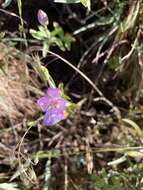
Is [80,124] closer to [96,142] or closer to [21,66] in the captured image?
[96,142]

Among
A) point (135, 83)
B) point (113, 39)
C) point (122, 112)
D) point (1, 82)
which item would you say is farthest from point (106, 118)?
point (1, 82)

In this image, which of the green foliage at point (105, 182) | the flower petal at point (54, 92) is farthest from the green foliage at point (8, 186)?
the flower petal at point (54, 92)

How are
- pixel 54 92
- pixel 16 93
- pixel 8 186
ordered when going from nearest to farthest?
1. pixel 54 92
2. pixel 8 186
3. pixel 16 93

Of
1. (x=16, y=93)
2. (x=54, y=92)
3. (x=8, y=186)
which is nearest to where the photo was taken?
(x=54, y=92)

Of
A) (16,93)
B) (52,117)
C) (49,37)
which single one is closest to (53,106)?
(52,117)

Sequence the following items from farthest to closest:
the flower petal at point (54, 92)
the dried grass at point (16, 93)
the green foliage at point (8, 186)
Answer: the dried grass at point (16, 93) → the green foliage at point (8, 186) → the flower petal at point (54, 92)

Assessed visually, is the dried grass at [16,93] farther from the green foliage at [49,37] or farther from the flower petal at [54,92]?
the flower petal at [54,92]

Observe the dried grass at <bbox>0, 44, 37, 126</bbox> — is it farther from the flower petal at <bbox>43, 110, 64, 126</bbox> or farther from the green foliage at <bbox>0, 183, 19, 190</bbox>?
the flower petal at <bbox>43, 110, 64, 126</bbox>

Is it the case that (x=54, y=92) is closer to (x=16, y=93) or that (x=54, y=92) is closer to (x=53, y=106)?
(x=53, y=106)

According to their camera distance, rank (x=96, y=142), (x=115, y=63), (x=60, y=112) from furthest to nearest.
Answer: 1. (x=96, y=142)
2. (x=115, y=63)
3. (x=60, y=112)
